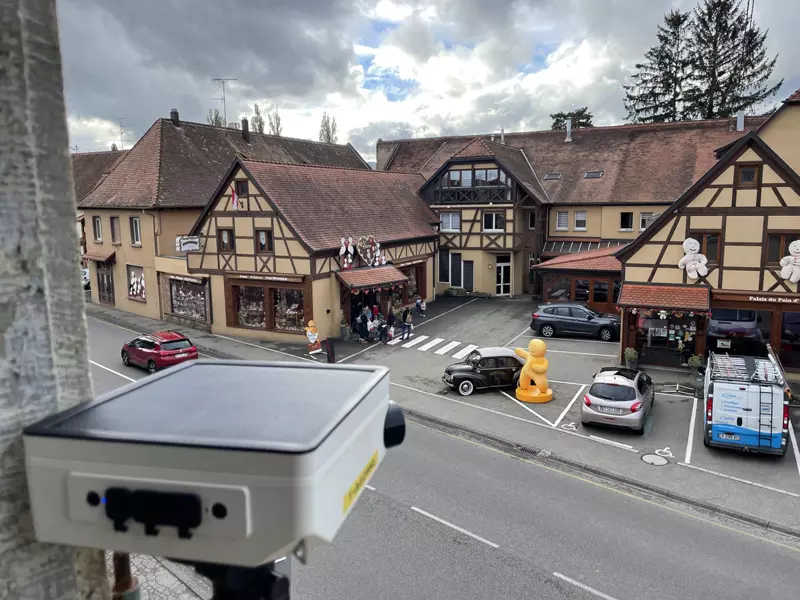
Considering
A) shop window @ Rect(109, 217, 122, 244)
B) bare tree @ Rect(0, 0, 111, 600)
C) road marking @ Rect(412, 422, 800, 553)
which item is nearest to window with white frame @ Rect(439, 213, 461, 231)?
shop window @ Rect(109, 217, 122, 244)

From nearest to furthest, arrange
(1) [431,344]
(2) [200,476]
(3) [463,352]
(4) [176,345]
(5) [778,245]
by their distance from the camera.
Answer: (2) [200,476] → (5) [778,245] → (4) [176,345] → (3) [463,352] → (1) [431,344]

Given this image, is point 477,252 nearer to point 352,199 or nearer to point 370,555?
point 352,199

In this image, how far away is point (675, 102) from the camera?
4881 centimetres

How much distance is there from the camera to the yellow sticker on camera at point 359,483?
3.25 meters

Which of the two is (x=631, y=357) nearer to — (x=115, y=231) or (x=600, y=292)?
(x=600, y=292)

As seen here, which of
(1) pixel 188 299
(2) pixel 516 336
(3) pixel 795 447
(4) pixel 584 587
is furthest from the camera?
(1) pixel 188 299

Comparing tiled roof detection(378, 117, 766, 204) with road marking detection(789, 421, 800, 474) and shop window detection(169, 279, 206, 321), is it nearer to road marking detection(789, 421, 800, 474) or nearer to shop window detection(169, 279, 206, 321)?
shop window detection(169, 279, 206, 321)

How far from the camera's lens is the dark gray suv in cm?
2489

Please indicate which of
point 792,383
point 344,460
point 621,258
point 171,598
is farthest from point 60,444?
point 792,383

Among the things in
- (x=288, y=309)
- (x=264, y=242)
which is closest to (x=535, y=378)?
(x=288, y=309)

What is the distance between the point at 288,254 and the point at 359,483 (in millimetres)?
21327

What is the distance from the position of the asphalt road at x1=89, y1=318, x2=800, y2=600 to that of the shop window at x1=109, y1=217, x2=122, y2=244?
24329mm

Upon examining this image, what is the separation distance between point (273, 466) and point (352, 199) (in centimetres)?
2680

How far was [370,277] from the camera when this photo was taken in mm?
25734
